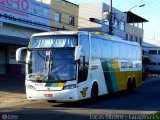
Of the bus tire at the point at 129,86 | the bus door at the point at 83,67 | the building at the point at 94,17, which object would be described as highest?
the building at the point at 94,17

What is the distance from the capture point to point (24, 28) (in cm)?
3681

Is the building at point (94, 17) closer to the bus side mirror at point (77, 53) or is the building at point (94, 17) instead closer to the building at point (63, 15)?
the building at point (63, 15)

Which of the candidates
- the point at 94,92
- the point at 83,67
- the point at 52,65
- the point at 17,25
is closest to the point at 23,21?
the point at 17,25

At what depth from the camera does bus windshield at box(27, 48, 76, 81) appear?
17156 millimetres

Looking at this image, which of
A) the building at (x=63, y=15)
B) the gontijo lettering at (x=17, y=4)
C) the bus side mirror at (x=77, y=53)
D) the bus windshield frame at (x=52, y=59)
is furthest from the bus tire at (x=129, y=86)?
the building at (x=63, y=15)

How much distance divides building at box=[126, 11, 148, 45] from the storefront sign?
32330 mm

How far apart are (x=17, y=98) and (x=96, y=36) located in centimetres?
504

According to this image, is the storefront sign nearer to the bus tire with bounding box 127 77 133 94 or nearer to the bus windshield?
the bus tire with bounding box 127 77 133 94

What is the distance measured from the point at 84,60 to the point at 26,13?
18.0m

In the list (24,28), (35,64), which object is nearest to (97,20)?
(24,28)

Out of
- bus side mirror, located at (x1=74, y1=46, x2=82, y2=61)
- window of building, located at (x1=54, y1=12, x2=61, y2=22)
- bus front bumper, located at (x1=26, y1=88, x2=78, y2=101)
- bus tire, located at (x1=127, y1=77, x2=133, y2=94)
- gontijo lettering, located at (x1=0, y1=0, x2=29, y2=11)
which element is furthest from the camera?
window of building, located at (x1=54, y1=12, x2=61, y2=22)

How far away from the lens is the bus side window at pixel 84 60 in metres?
17.6

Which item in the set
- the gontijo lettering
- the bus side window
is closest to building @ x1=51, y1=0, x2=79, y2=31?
the gontijo lettering

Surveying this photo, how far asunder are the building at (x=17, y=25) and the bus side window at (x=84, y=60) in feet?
45.5
